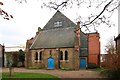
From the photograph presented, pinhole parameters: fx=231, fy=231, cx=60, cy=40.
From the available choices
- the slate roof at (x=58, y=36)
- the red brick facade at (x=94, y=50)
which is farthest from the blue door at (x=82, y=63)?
the red brick facade at (x=94, y=50)

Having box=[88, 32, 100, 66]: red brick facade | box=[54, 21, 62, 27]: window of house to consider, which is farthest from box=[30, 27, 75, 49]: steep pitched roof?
box=[88, 32, 100, 66]: red brick facade

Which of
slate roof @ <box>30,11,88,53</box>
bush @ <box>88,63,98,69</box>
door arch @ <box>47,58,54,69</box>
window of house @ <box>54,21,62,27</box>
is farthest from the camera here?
window of house @ <box>54,21,62,27</box>

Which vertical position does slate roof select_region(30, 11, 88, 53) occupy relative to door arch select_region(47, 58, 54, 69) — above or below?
above

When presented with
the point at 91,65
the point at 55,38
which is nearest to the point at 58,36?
the point at 55,38

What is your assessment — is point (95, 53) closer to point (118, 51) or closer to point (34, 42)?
point (34, 42)

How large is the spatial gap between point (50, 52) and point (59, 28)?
6367 millimetres

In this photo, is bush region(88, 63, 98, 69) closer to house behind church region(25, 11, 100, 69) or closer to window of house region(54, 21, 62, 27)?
house behind church region(25, 11, 100, 69)

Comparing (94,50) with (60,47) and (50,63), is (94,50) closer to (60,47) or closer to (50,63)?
(60,47)

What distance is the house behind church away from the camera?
4831 cm

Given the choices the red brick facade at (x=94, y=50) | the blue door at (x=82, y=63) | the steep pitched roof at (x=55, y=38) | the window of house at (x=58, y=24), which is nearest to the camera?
the steep pitched roof at (x=55, y=38)

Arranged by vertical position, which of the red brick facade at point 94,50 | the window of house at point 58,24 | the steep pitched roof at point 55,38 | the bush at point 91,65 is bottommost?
the bush at point 91,65

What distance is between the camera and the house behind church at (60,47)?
48.3 metres

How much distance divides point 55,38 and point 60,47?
144 inches

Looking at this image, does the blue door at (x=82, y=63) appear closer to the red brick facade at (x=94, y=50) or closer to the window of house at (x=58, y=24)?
the red brick facade at (x=94, y=50)
